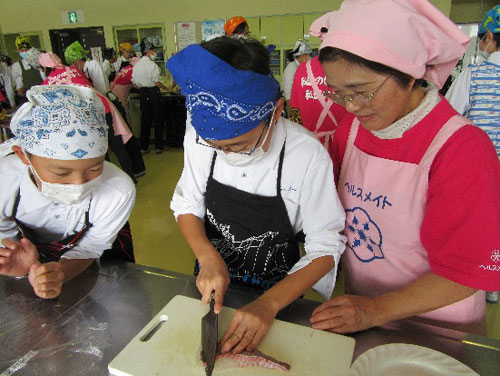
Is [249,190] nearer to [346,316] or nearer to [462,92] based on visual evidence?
[346,316]

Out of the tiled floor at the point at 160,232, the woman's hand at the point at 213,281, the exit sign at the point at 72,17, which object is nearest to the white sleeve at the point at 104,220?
the woman's hand at the point at 213,281

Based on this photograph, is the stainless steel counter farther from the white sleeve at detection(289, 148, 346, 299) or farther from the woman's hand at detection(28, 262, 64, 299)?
the white sleeve at detection(289, 148, 346, 299)

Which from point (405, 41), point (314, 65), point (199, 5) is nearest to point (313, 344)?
point (405, 41)

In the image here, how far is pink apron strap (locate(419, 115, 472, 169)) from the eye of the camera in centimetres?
75

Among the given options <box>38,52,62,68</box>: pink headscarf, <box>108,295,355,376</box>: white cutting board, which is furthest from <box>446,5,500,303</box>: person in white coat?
<box>38,52,62,68</box>: pink headscarf

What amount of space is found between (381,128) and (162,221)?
2.50m

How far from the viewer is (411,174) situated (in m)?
0.82

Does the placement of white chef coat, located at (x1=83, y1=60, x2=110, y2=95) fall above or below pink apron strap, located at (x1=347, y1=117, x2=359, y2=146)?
below

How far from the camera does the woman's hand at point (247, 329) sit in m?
0.72

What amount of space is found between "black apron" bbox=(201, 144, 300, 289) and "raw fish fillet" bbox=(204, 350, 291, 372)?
32 cm

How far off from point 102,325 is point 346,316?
0.56 m

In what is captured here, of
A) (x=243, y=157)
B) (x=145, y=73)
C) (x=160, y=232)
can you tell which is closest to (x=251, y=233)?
(x=243, y=157)

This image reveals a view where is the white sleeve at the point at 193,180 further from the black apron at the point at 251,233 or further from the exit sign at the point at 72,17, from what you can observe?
the exit sign at the point at 72,17

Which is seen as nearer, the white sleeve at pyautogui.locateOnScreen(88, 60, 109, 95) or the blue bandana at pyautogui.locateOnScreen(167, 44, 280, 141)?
the blue bandana at pyautogui.locateOnScreen(167, 44, 280, 141)
